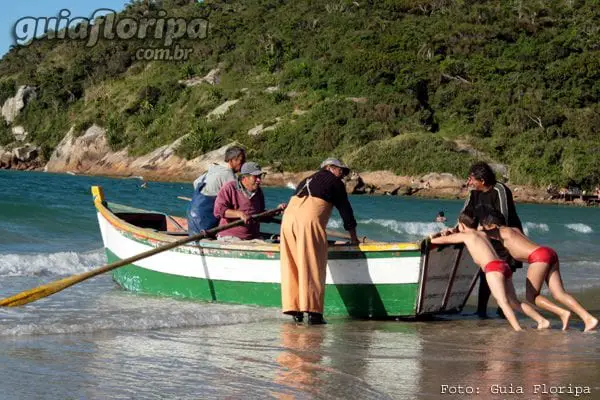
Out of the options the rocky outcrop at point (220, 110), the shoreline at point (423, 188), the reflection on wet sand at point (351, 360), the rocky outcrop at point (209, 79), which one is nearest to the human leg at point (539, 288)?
the reflection on wet sand at point (351, 360)

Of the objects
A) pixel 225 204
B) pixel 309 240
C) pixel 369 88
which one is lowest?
pixel 309 240

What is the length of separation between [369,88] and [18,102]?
126ft

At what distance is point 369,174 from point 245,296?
48.5m

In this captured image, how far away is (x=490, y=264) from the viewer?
834 centimetres

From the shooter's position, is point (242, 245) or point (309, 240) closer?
point (309, 240)

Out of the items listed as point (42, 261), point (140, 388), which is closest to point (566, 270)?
point (42, 261)

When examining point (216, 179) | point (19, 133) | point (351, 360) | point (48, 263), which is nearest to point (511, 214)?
point (351, 360)

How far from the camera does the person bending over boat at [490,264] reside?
8.33 m

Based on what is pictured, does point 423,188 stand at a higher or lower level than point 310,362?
lower

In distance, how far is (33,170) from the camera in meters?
79.4

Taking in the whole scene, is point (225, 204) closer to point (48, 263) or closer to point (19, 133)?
point (48, 263)

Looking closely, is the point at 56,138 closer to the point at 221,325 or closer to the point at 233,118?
the point at 233,118

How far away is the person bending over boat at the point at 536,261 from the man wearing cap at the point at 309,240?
136 centimetres

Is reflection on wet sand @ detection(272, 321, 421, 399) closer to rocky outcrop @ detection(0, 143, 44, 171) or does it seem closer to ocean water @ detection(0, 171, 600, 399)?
ocean water @ detection(0, 171, 600, 399)
